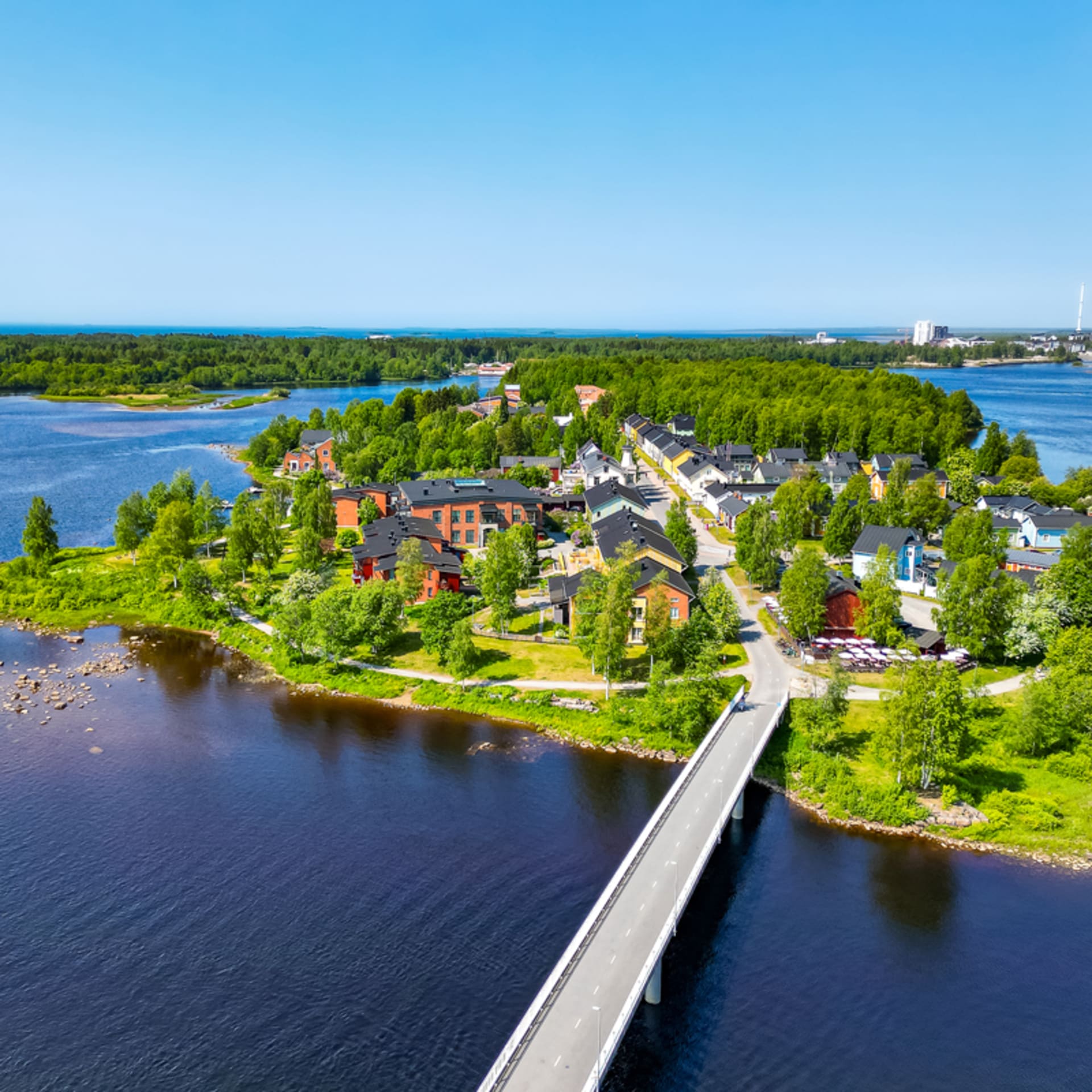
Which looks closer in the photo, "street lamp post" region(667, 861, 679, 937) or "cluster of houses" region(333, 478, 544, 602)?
"street lamp post" region(667, 861, 679, 937)

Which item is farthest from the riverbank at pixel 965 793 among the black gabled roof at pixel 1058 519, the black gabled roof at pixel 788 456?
the black gabled roof at pixel 788 456

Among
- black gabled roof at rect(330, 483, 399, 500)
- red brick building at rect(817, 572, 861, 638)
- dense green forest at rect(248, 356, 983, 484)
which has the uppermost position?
dense green forest at rect(248, 356, 983, 484)

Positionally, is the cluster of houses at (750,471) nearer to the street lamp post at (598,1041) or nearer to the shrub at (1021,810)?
the shrub at (1021,810)

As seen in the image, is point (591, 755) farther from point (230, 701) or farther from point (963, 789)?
point (230, 701)

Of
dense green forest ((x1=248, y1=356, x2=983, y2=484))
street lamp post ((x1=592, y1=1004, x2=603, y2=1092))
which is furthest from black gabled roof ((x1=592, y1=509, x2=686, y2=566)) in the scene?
dense green forest ((x1=248, y1=356, x2=983, y2=484))

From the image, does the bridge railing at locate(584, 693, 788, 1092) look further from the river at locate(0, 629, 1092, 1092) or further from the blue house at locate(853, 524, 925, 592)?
the blue house at locate(853, 524, 925, 592)

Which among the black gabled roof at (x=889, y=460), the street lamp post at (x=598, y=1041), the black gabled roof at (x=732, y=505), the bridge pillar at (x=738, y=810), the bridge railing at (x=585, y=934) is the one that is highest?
the black gabled roof at (x=889, y=460)
